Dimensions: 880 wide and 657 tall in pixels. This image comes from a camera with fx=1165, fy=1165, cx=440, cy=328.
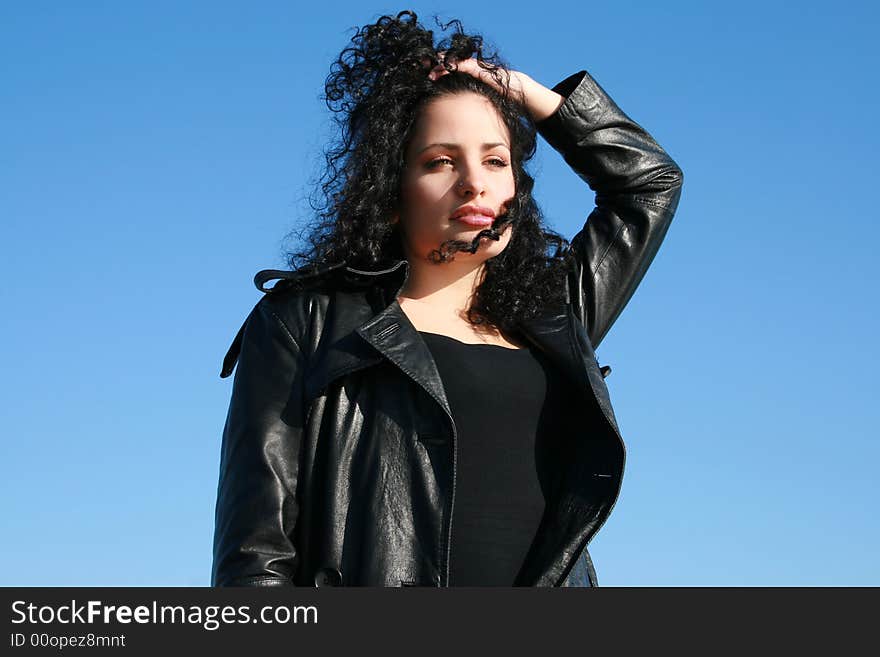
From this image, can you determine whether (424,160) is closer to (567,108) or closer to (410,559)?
(567,108)

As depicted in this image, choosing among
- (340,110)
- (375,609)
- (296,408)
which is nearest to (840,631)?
(375,609)

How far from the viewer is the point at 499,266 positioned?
14.7 ft

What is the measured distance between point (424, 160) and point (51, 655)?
212cm

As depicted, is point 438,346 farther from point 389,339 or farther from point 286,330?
point 286,330

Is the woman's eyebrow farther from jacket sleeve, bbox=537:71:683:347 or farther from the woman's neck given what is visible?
jacket sleeve, bbox=537:71:683:347

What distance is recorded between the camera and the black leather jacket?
11.9 feet

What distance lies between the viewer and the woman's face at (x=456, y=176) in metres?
4.12

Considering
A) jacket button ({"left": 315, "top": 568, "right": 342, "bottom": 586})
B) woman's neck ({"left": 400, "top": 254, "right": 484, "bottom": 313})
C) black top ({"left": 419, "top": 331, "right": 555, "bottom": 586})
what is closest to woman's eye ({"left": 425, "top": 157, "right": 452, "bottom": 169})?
woman's neck ({"left": 400, "top": 254, "right": 484, "bottom": 313})

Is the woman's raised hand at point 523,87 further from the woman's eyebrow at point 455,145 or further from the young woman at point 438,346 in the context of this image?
the woman's eyebrow at point 455,145

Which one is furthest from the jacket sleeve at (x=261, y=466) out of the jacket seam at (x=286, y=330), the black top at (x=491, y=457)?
the black top at (x=491, y=457)

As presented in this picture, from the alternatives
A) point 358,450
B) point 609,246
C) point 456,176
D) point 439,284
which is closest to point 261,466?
point 358,450

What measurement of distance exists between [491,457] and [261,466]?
29.7 inches

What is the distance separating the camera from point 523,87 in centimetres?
458

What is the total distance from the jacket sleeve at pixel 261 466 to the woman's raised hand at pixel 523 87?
3.95 feet
